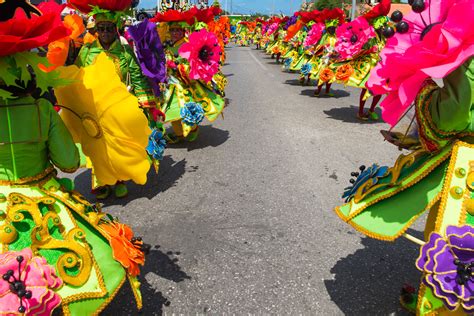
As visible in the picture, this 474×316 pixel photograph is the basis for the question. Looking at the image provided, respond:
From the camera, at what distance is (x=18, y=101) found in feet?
6.08

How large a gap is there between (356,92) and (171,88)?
7148mm

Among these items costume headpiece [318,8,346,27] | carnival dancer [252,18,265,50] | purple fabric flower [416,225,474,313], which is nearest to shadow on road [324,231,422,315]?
purple fabric flower [416,225,474,313]

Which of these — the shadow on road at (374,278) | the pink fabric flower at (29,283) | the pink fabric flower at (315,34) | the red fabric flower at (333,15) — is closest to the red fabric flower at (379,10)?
the red fabric flower at (333,15)

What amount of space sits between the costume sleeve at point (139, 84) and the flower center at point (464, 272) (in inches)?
131

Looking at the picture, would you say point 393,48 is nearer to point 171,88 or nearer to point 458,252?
point 458,252

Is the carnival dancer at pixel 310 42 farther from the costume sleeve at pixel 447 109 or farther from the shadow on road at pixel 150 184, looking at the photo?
the costume sleeve at pixel 447 109

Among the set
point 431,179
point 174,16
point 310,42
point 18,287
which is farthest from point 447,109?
point 310,42

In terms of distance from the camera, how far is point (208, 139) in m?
6.31

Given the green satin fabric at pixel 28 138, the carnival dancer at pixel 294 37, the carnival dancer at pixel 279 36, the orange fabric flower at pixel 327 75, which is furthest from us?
the carnival dancer at pixel 279 36

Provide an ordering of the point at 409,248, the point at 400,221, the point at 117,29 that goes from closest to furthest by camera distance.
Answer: the point at 400,221 < the point at 409,248 < the point at 117,29

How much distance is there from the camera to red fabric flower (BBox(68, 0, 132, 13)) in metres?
3.42

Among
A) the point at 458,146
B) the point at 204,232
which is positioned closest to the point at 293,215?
the point at 204,232

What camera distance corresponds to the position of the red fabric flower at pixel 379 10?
6797 mm

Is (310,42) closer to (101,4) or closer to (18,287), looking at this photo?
(101,4)
